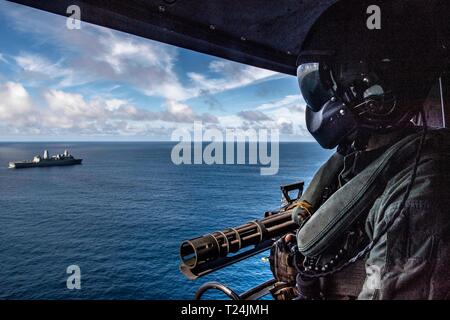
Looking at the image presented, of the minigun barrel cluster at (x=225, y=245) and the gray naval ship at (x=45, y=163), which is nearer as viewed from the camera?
the minigun barrel cluster at (x=225, y=245)

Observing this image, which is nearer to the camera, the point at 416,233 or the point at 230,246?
the point at 416,233

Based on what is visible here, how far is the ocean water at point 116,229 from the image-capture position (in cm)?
2958

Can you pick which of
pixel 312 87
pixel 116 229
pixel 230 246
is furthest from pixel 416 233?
pixel 116 229

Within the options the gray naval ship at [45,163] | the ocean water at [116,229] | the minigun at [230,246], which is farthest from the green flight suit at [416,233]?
the gray naval ship at [45,163]

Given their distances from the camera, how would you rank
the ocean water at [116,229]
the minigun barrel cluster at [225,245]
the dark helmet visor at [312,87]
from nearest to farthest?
the minigun barrel cluster at [225,245] < the dark helmet visor at [312,87] < the ocean water at [116,229]

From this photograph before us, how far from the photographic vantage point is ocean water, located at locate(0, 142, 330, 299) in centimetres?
2958

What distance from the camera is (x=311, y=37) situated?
2.27 metres

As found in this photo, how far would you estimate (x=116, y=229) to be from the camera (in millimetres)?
43531

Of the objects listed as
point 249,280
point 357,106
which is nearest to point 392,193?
point 357,106

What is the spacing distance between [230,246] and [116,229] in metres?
45.6

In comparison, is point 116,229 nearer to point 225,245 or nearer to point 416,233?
point 225,245

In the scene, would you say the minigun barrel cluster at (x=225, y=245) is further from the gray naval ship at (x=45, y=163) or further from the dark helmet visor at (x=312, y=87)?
the gray naval ship at (x=45, y=163)

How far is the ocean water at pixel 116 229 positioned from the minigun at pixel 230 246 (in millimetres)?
14962

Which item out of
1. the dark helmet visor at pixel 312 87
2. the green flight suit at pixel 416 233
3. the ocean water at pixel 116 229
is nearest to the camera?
the green flight suit at pixel 416 233
